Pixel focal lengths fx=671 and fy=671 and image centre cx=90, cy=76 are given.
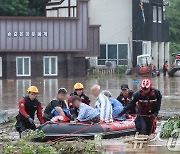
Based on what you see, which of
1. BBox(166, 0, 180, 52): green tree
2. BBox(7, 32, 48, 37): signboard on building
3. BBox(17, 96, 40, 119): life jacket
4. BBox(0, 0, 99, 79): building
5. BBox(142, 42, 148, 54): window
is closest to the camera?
BBox(17, 96, 40, 119): life jacket

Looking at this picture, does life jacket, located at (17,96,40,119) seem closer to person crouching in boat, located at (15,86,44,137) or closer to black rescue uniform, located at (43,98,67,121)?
person crouching in boat, located at (15,86,44,137)

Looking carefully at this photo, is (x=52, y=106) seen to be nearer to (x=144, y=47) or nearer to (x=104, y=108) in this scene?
(x=104, y=108)

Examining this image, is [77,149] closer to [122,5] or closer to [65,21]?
[65,21]

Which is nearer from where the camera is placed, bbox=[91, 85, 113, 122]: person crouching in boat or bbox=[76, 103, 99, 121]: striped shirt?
bbox=[76, 103, 99, 121]: striped shirt

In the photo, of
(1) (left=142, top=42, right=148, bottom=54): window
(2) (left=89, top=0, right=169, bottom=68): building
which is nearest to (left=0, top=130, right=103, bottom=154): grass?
(2) (left=89, top=0, right=169, bottom=68): building

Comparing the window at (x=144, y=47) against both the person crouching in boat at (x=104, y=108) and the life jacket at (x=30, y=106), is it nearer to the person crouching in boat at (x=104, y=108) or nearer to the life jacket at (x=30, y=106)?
the person crouching in boat at (x=104, y=108)

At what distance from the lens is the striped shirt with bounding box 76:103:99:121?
15.9 m

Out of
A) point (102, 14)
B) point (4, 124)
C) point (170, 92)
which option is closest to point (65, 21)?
point (102, 14)

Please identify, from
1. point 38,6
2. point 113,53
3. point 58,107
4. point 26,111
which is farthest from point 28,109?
point 38,6

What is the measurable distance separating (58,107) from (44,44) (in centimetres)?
3596

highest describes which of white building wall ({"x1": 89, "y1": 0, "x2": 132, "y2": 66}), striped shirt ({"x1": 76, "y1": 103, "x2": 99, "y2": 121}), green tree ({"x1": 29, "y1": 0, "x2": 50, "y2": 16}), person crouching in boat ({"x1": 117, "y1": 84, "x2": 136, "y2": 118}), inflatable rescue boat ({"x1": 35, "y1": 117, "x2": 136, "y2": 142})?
green tree ({"x1": 29, "y1": 0, "x2": 50, "y2": 16})

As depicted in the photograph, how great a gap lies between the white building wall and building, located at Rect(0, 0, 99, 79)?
8.83 metres

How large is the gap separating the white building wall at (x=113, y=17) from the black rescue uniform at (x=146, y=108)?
155 ft

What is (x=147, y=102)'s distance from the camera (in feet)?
47.8
